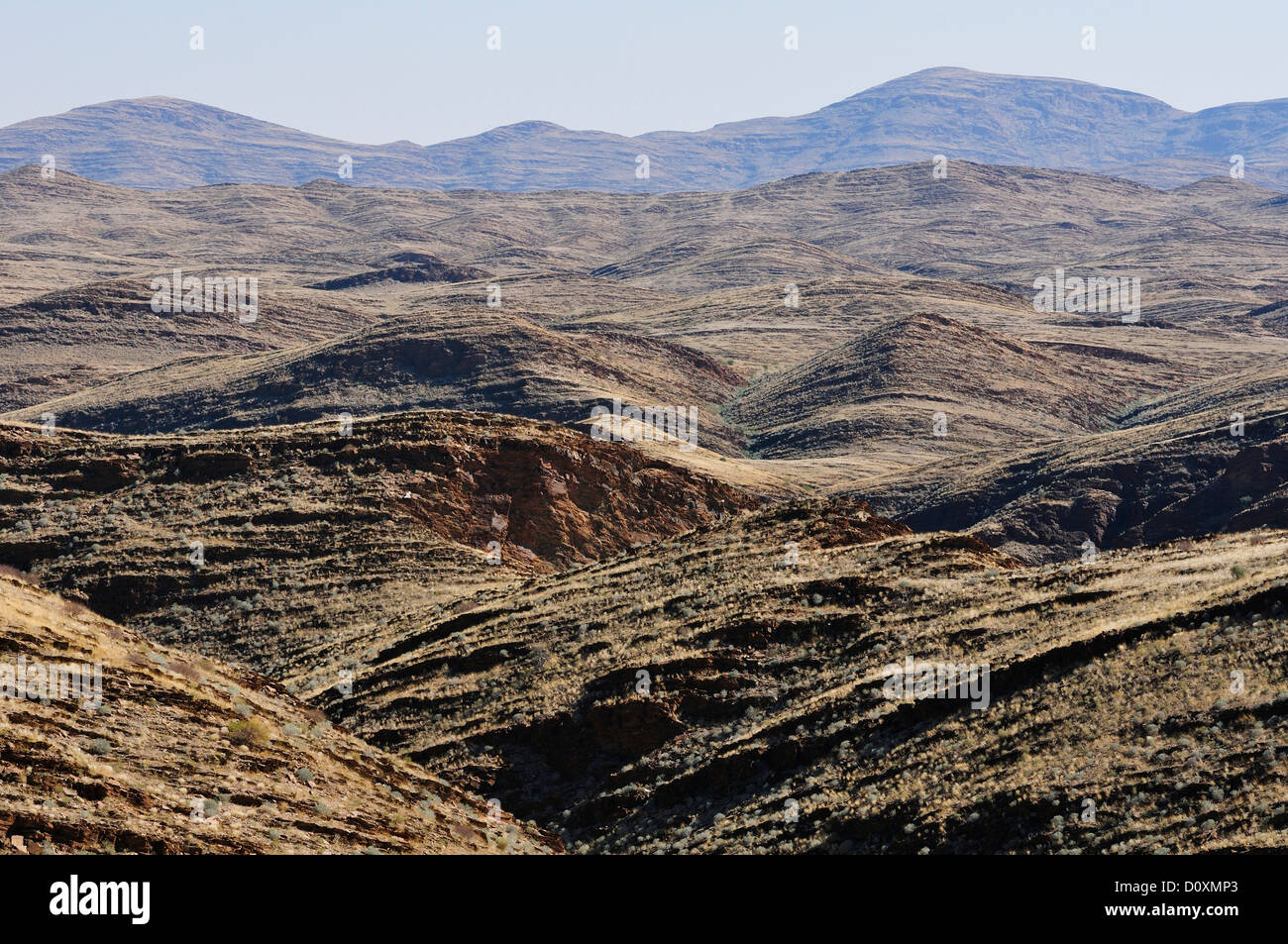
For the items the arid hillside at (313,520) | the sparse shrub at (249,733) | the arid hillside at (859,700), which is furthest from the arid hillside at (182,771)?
the arid hillside at (313,520)

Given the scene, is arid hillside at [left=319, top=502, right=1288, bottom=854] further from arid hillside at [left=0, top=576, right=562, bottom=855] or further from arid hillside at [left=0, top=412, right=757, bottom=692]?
arid hillside at [left=0, top=412, right=757, bottom=692]

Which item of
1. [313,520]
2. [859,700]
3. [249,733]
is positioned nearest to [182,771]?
[249,733]

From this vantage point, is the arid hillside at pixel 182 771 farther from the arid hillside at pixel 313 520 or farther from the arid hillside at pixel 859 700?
the arid hillside at pixel 313 520

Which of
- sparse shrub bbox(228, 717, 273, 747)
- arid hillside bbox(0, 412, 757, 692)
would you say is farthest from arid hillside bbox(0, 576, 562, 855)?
arid hillside bbox(0, 412, 757, 692)

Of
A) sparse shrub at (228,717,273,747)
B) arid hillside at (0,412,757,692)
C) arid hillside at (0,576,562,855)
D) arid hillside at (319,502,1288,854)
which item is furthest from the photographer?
arid hillside at (0,412,757,692)

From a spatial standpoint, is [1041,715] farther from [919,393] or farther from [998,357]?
[998,357]

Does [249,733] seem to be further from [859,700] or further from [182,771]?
[859,700]

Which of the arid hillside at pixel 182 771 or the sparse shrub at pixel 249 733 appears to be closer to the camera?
the arid hillside at pixel 182 771

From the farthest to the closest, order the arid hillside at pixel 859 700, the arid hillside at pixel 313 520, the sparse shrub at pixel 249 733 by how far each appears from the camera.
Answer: the arid hillside at pixel 313 520 < the sparse shrub at pixel 249 733 < the arid hillside at pixel 859 700

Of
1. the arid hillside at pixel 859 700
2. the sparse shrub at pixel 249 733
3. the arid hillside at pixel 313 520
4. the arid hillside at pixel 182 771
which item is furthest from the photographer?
the arid hillside at pixel 313 520

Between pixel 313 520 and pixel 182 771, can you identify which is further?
pixel 313 520
